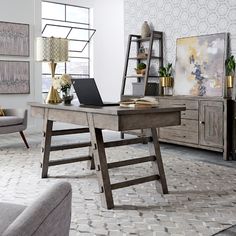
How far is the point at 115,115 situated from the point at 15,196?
1.13m

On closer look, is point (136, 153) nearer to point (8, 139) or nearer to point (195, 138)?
point (195, 138)

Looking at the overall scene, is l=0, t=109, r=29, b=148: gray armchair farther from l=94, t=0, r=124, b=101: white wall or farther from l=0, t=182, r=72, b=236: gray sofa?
l=0, t=182, r=72, b=236: gray sofa

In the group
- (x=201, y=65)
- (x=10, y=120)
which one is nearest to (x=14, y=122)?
(x=10, y=120)

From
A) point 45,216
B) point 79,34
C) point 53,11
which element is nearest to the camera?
point 45,216

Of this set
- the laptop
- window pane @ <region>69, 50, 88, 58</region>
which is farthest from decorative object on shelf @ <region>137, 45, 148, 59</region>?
the laptop

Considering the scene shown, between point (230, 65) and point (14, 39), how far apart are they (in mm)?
3897

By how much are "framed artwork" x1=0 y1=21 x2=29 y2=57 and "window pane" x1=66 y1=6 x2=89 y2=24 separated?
1.21 m

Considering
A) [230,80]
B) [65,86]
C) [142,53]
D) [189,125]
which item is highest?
[142,53]

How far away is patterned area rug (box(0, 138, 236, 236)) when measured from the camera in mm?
2404

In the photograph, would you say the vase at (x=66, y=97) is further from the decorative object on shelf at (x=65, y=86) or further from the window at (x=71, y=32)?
the window at (x=71, y=32)

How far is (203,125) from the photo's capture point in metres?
4.84

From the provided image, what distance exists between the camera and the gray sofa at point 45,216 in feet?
3.45

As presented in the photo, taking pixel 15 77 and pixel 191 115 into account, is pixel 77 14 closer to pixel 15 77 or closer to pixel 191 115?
pixel 15 77

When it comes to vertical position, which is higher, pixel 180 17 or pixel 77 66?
pixel 180 17
